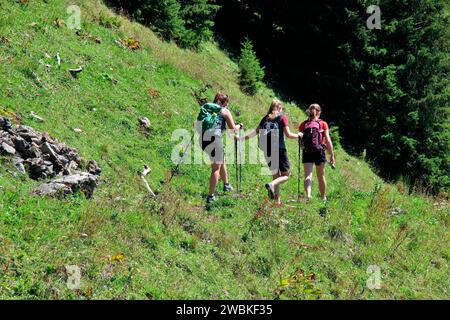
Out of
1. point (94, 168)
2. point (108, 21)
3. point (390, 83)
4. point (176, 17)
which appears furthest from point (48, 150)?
point (390, 83)

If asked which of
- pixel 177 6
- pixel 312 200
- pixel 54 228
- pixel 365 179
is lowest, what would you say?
pixel 365 179

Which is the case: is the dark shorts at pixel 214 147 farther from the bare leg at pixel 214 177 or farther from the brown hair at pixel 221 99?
the brown hair at pixel 221 99

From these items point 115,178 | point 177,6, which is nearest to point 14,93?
point 115,178

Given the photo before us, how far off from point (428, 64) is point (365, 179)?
26.9ft

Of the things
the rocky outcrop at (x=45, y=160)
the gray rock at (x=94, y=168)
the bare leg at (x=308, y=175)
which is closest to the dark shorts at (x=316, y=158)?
the bare leg at (x=308, y=175)

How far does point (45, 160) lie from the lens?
9.20m

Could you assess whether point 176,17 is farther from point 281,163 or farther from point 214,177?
point 214,177

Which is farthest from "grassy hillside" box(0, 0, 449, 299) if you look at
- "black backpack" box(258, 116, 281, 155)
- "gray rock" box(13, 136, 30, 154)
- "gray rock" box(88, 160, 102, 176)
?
"black backpack" box(258, 116, 281, 155)

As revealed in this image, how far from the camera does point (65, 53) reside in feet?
47.6

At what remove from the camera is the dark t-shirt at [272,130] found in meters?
10.8

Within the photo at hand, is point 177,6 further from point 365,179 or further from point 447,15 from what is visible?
point 447,15

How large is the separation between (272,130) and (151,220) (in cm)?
333

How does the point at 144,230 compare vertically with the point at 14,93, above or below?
below
